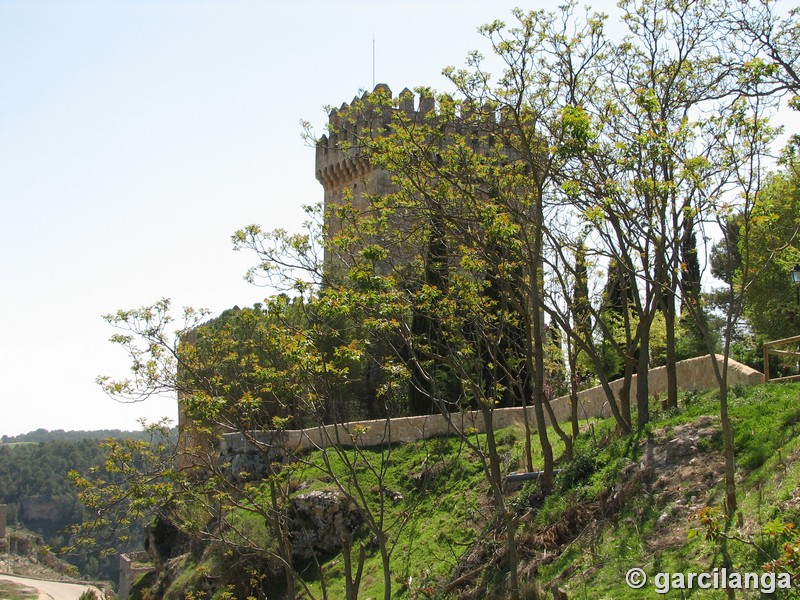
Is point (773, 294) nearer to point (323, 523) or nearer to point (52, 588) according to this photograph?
A: point (323, 523)

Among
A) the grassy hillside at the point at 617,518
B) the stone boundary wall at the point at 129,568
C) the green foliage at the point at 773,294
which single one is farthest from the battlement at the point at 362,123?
the stone boundary wall at the point at 129,568

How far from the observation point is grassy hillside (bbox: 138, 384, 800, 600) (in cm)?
1075

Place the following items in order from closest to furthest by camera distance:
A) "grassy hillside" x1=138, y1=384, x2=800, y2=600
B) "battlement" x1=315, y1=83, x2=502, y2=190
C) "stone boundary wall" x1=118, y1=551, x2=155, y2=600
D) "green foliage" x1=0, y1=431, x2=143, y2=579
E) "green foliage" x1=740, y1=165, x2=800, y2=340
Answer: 1. "grassy hillside" x1=138, y1=384, x2=800, y2=600
2. "battlement" x1=315, y1=83, x2=502, y2=190
3. "green foliage" x1=740, y1=165, x2=800, y2=340
4. "stone boundary wall" x1=118, y1=551, x2=155, y2=600
5. "green foliage" x1=0, y1=431, x2=143, y2=579

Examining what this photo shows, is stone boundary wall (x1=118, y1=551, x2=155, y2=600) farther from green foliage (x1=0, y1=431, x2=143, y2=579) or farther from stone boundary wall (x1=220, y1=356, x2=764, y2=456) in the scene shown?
green foliage (x1=0, y1=431, x2=143, y2=579)

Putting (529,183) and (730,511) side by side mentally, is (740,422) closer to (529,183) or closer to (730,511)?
(730,511)

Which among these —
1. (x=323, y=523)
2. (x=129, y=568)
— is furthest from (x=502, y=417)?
(x=129, y=568)

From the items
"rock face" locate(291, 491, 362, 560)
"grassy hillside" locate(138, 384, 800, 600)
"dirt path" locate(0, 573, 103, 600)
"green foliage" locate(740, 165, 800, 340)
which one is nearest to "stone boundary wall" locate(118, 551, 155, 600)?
"dirt path" locate(0, 573, 103, 600)

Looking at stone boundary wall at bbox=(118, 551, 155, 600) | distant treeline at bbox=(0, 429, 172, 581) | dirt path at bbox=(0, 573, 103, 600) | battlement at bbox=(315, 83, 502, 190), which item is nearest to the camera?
battlement at bbox=(315, 83, 502, 190)

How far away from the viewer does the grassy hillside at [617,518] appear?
10.8m

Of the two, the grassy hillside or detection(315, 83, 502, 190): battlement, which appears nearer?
the grassy hillside

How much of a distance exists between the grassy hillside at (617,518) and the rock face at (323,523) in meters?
0.66

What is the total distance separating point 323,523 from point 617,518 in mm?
10552

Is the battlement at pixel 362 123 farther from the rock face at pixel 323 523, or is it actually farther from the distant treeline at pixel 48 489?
the distant treeline at pixel 48 489

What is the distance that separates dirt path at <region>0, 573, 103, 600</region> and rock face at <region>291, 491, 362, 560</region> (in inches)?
1753
